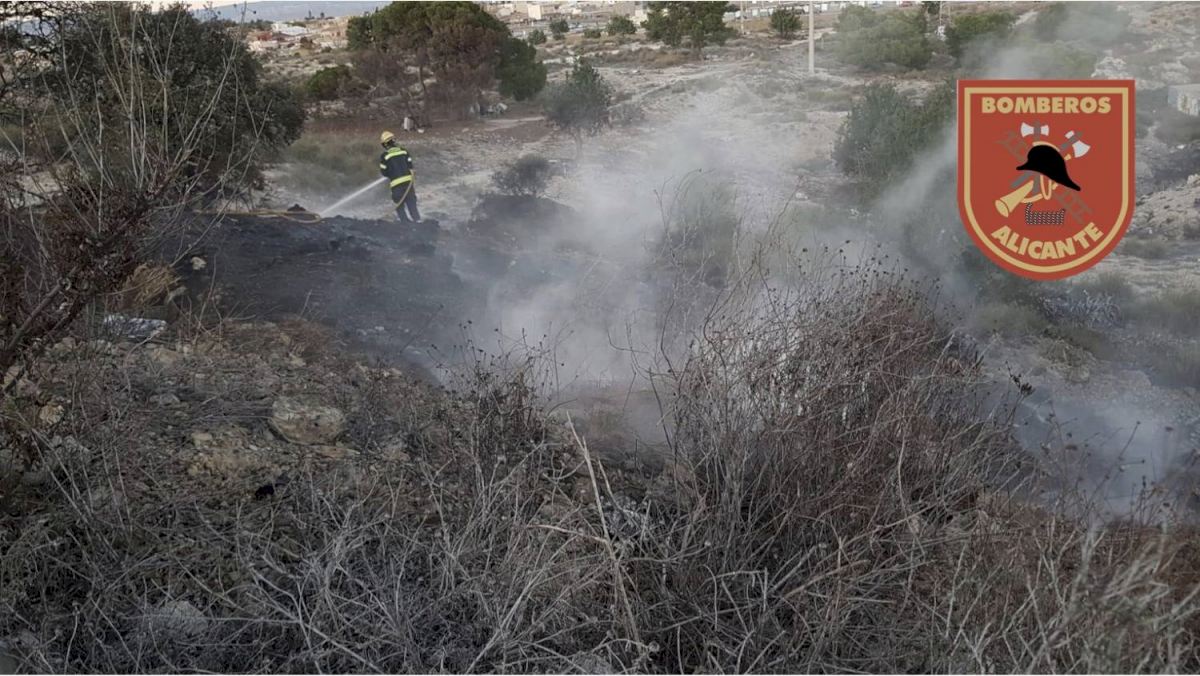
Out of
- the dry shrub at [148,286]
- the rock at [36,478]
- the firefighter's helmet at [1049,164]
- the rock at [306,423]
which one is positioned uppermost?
the firefighter's helmet at [1049,164]

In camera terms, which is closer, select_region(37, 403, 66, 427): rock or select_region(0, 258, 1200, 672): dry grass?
select_region(0, 258, 1200, 672): dry grass

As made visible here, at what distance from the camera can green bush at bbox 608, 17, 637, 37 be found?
50.5 ft

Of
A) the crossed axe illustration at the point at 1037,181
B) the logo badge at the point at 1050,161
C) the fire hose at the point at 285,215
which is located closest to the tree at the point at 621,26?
the fire hose at the point at 285,215

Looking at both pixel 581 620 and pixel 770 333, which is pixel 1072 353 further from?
pixel 581 620

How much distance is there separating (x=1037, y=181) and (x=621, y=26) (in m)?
11.0

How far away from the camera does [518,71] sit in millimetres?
13734

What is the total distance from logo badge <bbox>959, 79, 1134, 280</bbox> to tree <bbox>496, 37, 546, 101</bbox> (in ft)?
28.8

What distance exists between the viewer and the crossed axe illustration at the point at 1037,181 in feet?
18.5

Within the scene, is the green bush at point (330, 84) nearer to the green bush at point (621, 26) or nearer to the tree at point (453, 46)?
the tree at point (453, 46)

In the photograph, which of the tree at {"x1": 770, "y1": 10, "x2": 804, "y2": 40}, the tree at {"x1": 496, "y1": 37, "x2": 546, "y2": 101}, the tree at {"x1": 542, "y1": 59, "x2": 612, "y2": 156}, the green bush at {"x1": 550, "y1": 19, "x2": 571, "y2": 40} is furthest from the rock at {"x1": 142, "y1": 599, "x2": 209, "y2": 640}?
the tree at {"x1": 770, "y1": 10, "x2": 804, "y2": 40}

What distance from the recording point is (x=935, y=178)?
1105 cm

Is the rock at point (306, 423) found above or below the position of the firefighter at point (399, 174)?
below

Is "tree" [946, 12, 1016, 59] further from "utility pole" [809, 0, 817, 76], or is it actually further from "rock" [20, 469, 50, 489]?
"rock" [20, 469, 50, 489]

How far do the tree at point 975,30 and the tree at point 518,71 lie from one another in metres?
5.75
